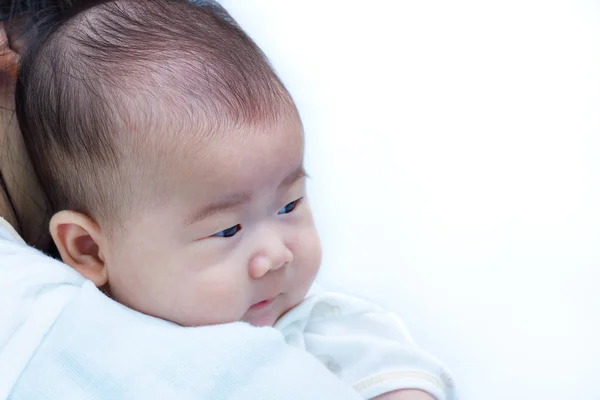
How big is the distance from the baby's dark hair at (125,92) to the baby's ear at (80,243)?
Result: 2 cm

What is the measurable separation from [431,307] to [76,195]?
0.68m

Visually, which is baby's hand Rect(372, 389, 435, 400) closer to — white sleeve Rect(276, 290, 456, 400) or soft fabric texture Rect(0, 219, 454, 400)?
white sleeve Rect(276, 290, 456, 400)

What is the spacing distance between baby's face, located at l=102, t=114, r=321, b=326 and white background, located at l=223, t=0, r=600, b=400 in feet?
1.64

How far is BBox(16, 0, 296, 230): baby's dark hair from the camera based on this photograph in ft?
2.64

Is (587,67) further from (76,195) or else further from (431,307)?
(76,195)

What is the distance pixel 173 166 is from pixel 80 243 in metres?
0.17

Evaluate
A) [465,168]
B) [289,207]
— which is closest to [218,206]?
[289,207]

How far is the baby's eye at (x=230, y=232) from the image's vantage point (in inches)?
32.5

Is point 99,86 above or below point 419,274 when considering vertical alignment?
above

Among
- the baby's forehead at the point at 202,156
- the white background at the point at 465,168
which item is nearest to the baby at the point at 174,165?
the baby's forehead at the point at 202,156

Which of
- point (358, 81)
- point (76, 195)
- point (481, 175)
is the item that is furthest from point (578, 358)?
point (76, 195)

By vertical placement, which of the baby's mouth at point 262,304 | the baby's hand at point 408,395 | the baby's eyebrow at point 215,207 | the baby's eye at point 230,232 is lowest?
the baby's hand at point 408,395

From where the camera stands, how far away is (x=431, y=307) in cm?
128

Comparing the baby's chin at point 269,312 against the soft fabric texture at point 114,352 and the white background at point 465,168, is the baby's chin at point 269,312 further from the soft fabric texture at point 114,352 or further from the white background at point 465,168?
the white background at point 465,168
